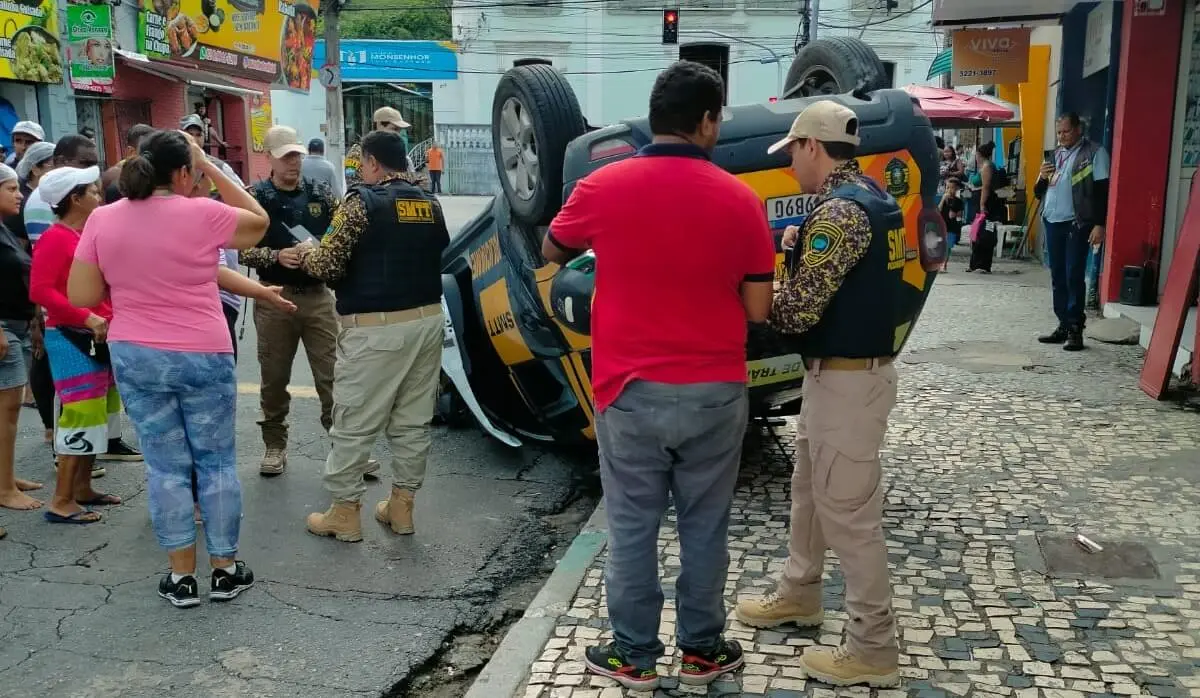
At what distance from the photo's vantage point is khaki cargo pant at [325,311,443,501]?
454cm

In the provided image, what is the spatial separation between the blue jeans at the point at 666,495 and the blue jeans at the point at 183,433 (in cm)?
169

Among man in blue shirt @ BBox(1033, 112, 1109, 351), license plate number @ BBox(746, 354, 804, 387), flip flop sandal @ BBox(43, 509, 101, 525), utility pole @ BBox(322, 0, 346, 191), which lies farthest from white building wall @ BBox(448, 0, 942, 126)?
flip flop sandal @ BBox(43, 509, 101, 525)

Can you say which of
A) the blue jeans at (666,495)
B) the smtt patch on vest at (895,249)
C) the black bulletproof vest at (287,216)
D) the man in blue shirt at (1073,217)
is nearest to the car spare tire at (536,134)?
the black bulletproof vest at (287,216)

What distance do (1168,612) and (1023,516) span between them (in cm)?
103

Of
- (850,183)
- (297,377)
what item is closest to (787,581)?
(850,183)

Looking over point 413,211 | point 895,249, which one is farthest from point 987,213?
point 895,249

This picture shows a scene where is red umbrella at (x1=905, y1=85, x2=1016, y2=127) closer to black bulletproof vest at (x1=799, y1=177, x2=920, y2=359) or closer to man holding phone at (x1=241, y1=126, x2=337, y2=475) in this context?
man holding phone at (x1=241, y1=126, x2=337, y2=475)

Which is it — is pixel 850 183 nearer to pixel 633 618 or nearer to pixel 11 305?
pixel 633 618

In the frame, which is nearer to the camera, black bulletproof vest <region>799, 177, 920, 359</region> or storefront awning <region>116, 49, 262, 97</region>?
black bulletproof vest <region>799, 177, 920, 359</region>

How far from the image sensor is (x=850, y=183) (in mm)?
3158

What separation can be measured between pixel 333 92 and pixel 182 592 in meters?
18.3

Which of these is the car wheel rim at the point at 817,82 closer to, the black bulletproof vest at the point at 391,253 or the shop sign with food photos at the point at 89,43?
the black bulletproof vest at the point at 391,253

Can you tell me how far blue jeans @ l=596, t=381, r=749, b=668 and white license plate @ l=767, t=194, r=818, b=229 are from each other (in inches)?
59.6

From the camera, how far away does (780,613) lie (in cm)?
366
